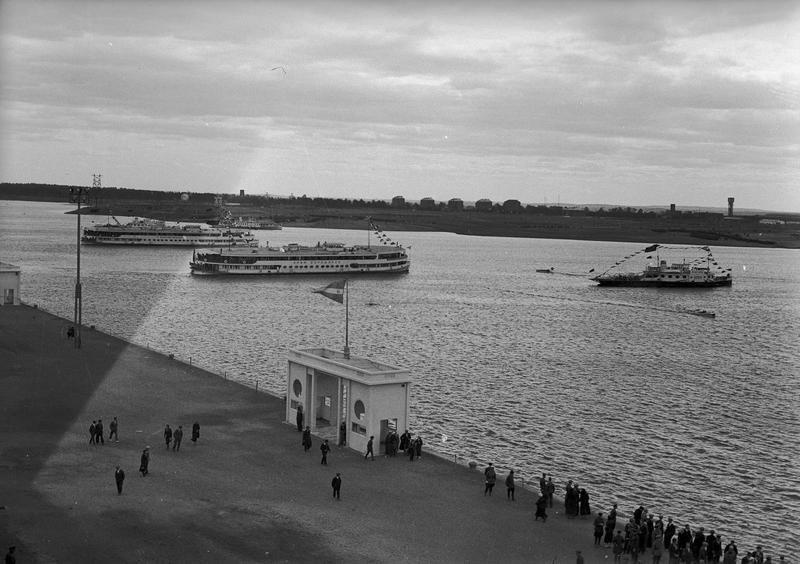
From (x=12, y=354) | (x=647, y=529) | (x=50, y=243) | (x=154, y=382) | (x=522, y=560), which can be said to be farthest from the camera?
(x=50, y=243)

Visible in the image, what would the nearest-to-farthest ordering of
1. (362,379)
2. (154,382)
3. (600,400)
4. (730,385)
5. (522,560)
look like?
(522,560) → (362,379) → (154,382) → (600,400) → (730,385)

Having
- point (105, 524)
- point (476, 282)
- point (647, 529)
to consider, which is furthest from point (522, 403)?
point (476, 282)

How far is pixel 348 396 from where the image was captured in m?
30.8

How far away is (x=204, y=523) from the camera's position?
23516mm

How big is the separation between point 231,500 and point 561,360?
4182 centimetres

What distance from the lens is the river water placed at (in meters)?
36.8

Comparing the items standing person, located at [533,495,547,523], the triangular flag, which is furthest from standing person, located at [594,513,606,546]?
the triangular flag

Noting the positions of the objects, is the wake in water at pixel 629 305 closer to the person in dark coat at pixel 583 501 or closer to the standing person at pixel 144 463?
the person in dark coat at pixel 583 501

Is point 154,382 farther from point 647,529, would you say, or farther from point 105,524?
point 647,529

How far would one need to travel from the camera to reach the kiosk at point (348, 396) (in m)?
29.7

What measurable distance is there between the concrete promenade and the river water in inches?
247

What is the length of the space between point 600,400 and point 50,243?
516ft

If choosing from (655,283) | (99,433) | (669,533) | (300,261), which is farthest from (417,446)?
(655,283)

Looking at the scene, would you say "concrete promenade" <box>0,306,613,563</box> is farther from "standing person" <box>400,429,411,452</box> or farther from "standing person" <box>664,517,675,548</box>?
"standing person" <box>664,517,675,548</box>
